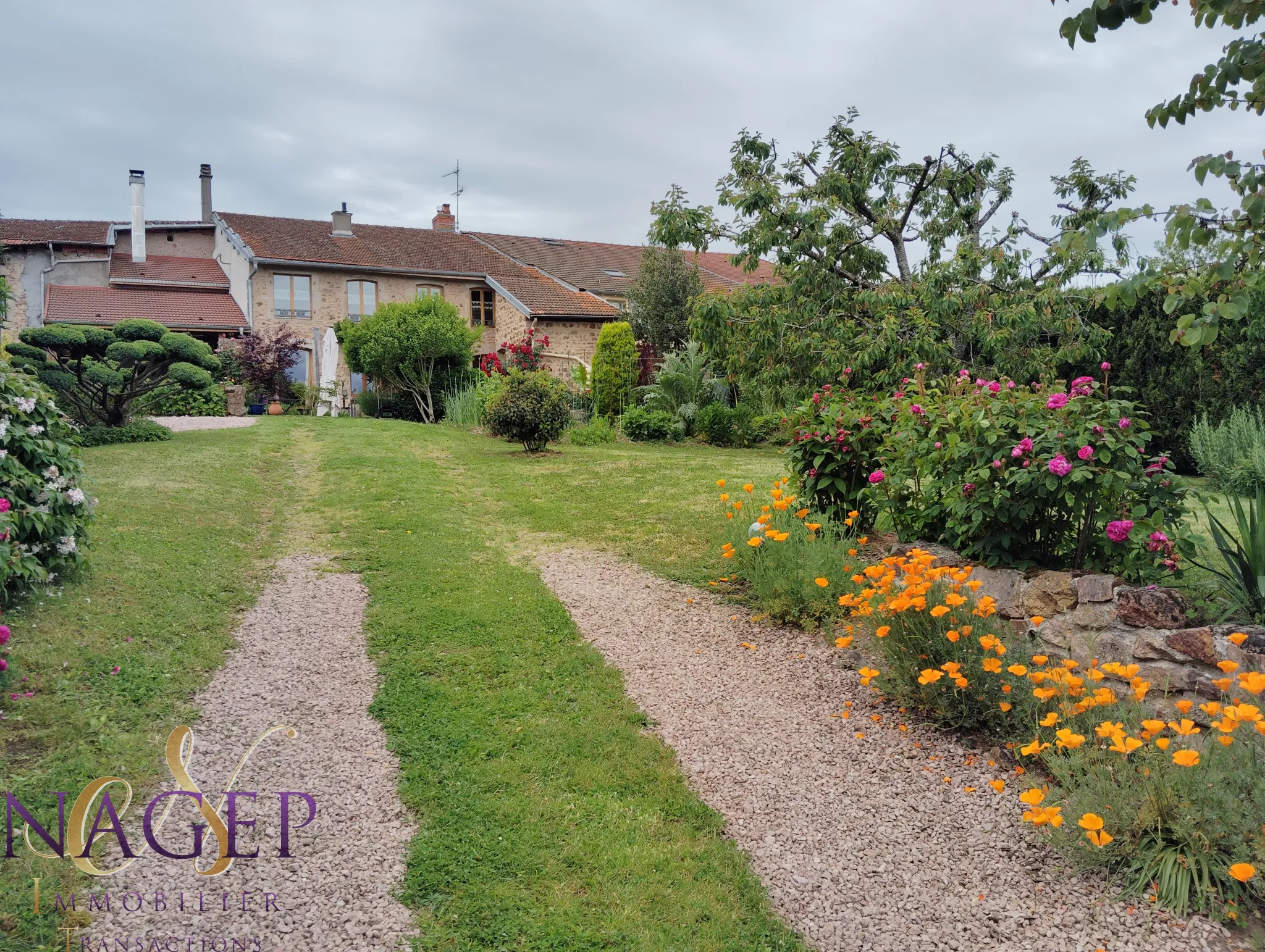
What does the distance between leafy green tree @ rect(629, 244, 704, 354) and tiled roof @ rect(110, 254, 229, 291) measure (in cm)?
1422

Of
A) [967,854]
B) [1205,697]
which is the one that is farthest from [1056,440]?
[967,854]

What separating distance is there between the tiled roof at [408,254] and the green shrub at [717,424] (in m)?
8.48

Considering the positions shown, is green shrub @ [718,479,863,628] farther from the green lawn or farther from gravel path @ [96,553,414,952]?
gravel path @ [96,553,414,952]

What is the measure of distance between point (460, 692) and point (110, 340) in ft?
33.0

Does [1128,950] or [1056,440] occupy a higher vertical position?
[1056,440]

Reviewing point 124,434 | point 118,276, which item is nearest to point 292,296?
point 118,276

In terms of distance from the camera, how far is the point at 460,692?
14.3ft

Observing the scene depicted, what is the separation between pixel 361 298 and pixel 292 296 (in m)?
2.04

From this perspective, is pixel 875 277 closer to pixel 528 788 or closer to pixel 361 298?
pixel 528 788

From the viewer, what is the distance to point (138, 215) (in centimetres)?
2594

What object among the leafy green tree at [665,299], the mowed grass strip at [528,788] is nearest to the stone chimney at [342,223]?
the leafy green tree at [665,299]

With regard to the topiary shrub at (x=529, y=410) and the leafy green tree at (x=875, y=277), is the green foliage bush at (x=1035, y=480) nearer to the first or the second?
the leafy green tree at (x=875, y=277)

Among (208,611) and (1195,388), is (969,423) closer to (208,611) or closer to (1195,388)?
(208,611)

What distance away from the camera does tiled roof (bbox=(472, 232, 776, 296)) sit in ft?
91.0
